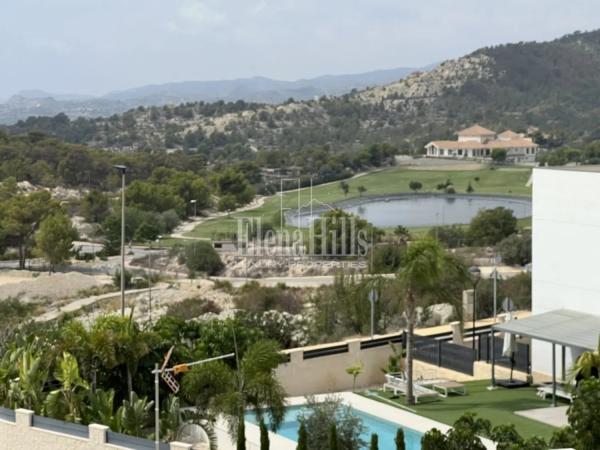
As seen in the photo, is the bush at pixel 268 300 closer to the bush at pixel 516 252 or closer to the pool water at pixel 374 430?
the bush at pixel 516 252

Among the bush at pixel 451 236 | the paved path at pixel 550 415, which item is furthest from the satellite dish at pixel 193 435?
the bush at pixel 451 236

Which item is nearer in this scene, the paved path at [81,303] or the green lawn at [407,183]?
the paved path at [81,303]

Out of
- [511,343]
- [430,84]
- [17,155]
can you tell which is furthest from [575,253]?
[430,84]

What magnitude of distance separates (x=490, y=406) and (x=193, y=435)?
245 inches

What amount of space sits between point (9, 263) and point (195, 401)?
49.2 m

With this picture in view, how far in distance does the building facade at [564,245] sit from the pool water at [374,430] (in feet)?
13.1

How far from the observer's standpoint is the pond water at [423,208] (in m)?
81.7

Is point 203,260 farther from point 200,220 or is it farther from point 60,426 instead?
point 60,426

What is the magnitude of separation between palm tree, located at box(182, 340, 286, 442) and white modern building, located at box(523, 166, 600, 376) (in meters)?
5.67

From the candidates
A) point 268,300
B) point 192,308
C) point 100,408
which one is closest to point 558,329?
point 100,408

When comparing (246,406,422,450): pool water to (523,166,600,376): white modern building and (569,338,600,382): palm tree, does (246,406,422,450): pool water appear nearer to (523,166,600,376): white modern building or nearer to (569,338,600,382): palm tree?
(569,338,600,382): palm tree

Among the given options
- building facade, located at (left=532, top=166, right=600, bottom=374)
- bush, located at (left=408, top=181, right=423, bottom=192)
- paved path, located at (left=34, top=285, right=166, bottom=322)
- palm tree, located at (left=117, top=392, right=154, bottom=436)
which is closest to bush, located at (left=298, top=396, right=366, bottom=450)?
palm tree, located at (left=117, top=392, right=154, bottom=436)

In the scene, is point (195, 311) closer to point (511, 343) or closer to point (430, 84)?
point (511, 343)

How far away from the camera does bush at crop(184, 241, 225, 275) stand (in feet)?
198
